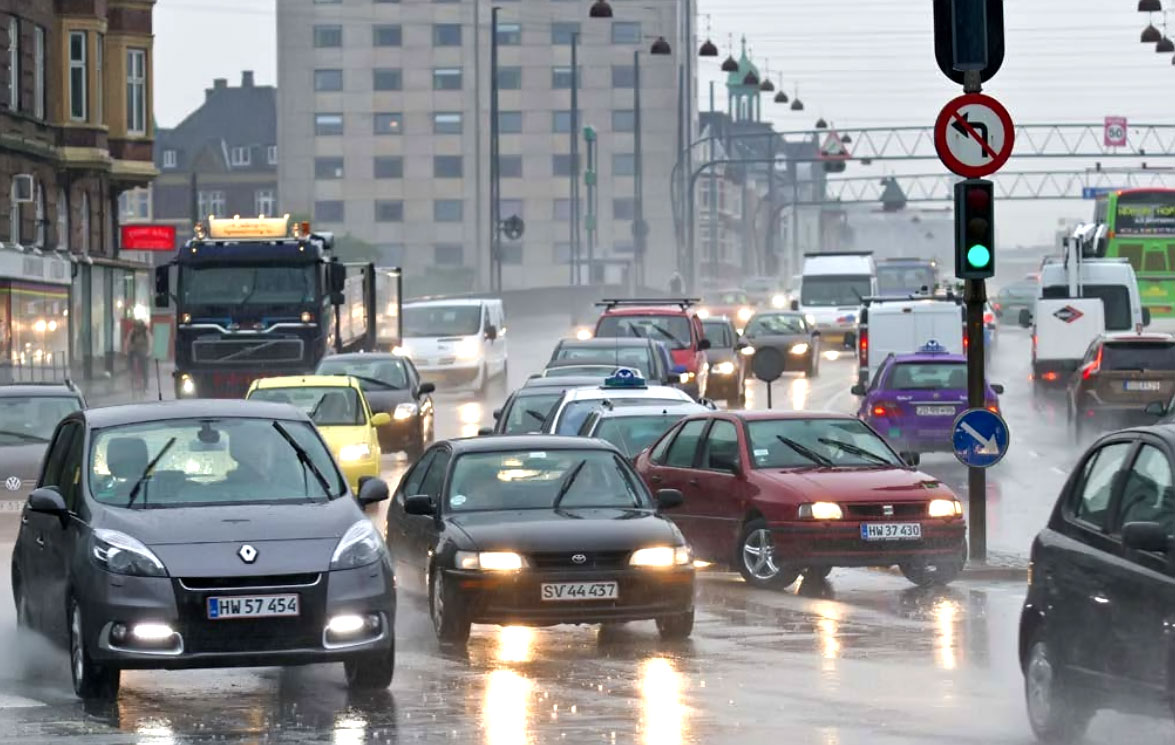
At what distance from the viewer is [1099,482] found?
10.1m

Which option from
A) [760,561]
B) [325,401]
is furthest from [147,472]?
[325,401]

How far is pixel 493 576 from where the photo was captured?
1405 cm

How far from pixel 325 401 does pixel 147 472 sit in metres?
16.0

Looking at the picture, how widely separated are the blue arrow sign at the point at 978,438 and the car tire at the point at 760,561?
1.79 meters

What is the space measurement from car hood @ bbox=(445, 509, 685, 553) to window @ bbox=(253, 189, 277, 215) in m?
151

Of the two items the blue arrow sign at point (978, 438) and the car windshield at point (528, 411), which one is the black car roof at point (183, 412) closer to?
the blue arrow sign at point (978, 438)

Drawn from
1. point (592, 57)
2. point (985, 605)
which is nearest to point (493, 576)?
point (985, 605)

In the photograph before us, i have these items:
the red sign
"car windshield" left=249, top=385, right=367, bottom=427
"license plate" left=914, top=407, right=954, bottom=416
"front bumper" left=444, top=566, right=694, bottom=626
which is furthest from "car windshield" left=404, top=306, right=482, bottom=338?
"front bumper" left=444, top=566, right=694, bottom=626

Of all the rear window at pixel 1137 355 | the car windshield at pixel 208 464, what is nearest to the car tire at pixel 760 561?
the car windshield at pixel 208 464

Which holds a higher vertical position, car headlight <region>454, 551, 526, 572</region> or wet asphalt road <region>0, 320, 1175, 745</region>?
car headlight <region>454, 551, 526, 572</region>

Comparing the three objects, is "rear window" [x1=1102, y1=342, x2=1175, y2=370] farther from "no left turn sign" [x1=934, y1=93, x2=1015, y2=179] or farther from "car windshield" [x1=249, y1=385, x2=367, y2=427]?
"no left turn sign" [x1=934, y1=93, x2=1015, y2=179]

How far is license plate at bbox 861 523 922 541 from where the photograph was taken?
1747 cm

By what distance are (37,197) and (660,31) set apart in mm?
104235

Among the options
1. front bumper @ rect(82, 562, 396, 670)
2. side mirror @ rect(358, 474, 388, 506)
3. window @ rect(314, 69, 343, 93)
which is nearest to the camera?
front bumper @ rect(82, 562, 396, 670)
